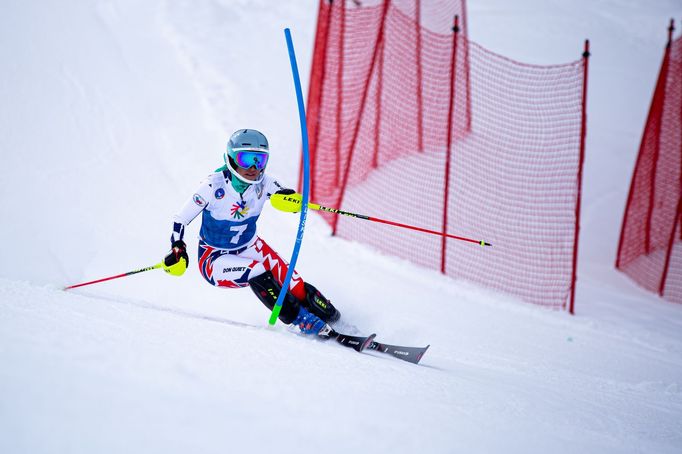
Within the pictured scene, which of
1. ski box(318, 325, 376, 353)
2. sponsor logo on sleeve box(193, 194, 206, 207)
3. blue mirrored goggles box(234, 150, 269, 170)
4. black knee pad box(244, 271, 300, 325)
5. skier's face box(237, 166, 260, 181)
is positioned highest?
blue mirrored goggles box(234, 150, 269, 170)

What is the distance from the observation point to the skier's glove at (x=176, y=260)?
3.66 m

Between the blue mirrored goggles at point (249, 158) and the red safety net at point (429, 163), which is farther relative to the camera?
the red safety net at point (429, 163)

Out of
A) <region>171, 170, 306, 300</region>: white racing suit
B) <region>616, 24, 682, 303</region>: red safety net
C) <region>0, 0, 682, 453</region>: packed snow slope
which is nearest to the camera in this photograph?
<region>0, 0, 682, 453</region>: packed snow slope

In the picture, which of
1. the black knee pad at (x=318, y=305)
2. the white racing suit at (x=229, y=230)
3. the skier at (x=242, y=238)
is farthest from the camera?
the black knee pad at (x=318, y=305)

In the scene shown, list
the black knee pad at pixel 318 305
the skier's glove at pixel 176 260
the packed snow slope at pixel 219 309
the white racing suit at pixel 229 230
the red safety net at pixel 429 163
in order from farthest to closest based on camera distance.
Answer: the red safety net at pixel 429 163 < the black knee pad at pixel 318 305 < the white racing suit at pixel 229 230 < the skier's glove at pixel 176 260 < the packed snow slope at pixel 219 309

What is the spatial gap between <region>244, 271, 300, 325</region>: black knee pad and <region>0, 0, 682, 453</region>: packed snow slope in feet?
0.69

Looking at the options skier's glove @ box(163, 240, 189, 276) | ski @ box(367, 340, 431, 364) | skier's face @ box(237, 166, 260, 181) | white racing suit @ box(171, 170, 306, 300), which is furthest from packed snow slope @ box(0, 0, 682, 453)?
skier's face @ box(237, 166, 260, 181)

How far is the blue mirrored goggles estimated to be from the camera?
3.74 m

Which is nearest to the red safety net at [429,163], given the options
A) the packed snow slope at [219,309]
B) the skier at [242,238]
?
the packed snow slope at [219,309]

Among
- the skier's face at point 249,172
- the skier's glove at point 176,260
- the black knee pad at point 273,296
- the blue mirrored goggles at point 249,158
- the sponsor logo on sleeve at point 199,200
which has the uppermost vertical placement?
the blue mirrored goggles at point 249,158

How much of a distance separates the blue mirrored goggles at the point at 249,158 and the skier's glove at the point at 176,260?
66 centimetres

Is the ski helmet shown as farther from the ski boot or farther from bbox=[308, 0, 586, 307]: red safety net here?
bbox=[308, 0, 586, 307]: red safety net

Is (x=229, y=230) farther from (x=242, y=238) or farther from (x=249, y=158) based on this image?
(x=249, y=158)

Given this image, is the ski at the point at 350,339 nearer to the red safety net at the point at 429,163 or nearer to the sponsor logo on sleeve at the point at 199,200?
the sponsor logo on sleeve at the point at 199,200
